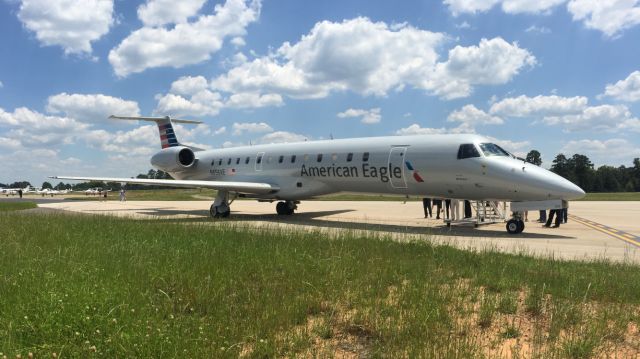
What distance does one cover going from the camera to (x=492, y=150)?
15.0 meters

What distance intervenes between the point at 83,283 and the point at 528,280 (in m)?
5.46

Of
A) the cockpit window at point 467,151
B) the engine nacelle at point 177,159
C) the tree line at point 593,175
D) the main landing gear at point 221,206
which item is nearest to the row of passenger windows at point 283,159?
the engine nacelle at point 177,159

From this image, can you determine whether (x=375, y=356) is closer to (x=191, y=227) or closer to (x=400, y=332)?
(x=400, y=332)

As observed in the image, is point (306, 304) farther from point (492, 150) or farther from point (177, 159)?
point (177, 159)

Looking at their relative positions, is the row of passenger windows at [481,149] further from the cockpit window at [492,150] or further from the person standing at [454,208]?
the person standing at [454,208]

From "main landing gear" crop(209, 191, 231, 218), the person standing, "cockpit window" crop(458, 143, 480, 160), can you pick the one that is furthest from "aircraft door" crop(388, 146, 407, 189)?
"main landing gear" crop(209, 191, 231, 218)

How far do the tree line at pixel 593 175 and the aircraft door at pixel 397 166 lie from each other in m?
92.5

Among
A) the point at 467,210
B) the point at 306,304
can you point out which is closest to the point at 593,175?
the point at 467,210

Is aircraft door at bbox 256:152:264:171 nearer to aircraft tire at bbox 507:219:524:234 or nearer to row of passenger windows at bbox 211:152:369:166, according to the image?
row of passenger windows at bbox 211:152:369:166

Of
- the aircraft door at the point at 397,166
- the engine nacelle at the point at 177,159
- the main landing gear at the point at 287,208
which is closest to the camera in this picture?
the aircraft door at the point at 397,166

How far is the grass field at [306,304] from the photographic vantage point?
3.95 meters

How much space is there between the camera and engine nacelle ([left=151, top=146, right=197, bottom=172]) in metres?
27.2

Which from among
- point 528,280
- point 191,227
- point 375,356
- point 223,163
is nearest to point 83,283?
point 375,356

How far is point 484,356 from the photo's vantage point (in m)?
3.81
